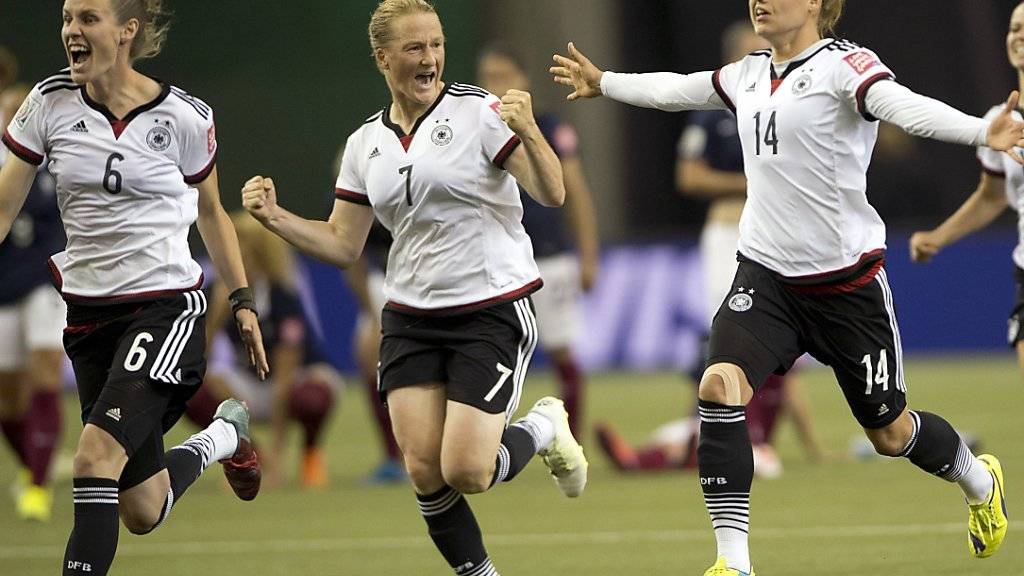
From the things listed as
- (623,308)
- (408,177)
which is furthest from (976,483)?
(623,308)

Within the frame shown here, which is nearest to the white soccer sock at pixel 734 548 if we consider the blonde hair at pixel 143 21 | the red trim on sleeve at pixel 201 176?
the red trim on sleeve at pixel 201 176

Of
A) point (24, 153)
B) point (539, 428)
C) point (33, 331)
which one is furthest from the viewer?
point (33, 331)

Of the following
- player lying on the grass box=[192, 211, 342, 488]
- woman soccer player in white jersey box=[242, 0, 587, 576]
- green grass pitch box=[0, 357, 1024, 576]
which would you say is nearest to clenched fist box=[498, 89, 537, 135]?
woman soccer player in white jersey box=[242, 0, 587, 576]

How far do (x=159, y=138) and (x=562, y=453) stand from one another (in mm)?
1993

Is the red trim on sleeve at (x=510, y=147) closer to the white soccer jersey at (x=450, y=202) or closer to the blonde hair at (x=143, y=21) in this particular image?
the white soccer jersey at (x=450, y=202)

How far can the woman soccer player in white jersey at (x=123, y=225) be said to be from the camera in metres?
6.27

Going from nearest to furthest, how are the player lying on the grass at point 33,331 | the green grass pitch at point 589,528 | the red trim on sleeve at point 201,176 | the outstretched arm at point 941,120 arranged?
1. the outstretched arm at point 941,120
2. the red trim on sleeve at point 201,176
3. the green grass pitch at point 589,528
4. the player lying on the grass at point 33,331

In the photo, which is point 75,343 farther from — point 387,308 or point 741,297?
point 741,297

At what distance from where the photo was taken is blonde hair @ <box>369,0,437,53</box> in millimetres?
6488

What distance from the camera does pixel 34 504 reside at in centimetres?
973

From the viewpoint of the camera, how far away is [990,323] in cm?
1805

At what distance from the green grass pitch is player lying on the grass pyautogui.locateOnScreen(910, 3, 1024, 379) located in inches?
38.7

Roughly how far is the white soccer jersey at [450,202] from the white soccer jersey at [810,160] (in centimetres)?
88

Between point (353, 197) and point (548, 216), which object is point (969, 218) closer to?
point (353, 197)
